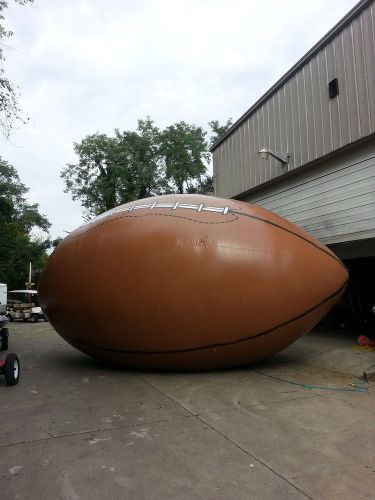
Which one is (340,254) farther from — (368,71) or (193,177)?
(193,177)

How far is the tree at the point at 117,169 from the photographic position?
115 ft

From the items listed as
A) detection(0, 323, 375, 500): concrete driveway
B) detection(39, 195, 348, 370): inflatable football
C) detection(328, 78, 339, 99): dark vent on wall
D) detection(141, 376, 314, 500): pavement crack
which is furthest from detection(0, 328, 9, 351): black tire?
detection(328, 78, 339, 99): dark vent on wall

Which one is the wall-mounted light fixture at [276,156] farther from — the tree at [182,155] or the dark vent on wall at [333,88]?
the tree at [182,155]

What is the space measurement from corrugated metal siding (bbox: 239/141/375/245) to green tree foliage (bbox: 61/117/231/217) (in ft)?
81.7

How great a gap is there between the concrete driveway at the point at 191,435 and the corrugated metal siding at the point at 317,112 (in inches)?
195

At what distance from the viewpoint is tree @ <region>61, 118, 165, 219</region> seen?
35.1 metres

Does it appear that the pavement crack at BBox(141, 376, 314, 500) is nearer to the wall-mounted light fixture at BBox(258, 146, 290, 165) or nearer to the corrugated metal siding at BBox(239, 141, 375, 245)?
the corrugated metal siding at BBox(239, 141, 375, 245)

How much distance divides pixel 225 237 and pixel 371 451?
3.47m

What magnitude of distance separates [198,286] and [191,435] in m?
2.45

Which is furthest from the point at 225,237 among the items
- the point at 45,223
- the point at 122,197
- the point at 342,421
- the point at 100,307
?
the point at 45,223

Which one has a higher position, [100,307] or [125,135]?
[125,135]

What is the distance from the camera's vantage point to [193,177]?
A: 37.2m

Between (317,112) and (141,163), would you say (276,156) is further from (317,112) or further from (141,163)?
(141,163)

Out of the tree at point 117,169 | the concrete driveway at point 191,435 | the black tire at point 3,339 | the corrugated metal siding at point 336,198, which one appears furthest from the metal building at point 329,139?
the tree at point 117,169
